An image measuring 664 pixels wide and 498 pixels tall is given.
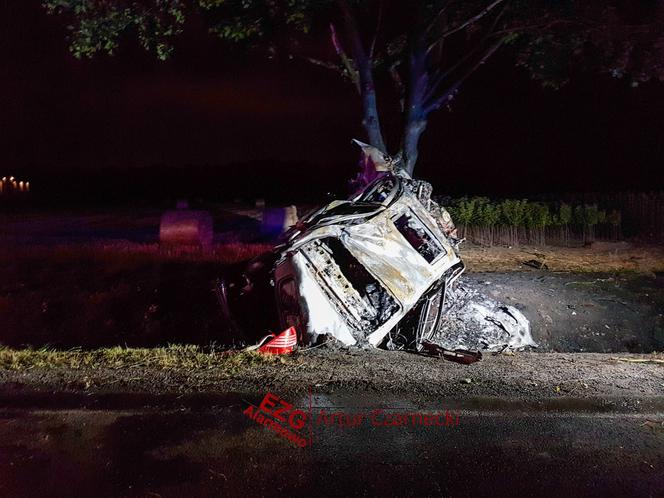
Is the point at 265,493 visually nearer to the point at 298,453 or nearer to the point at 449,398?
the point at 298,453

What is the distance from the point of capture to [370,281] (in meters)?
8.29

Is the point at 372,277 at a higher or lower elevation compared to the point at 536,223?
higher

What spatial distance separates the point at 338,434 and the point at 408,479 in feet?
2.34

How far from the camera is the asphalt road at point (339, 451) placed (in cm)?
348

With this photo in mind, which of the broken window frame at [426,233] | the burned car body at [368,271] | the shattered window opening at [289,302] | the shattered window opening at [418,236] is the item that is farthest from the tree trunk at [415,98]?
the shattered window opening at [289,302]

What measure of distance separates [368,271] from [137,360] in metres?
2.56

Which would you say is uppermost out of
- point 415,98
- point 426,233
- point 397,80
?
point 397,80

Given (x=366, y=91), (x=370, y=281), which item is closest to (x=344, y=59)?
(x=366, y=91)

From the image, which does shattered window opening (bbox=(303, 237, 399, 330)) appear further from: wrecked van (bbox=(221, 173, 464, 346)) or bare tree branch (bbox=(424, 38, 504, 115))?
bare tree branch (bbox=(424, 38, 504, 115))

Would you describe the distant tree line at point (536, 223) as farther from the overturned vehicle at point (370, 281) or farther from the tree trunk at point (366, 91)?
the overturned vehicle at point (370, 281)

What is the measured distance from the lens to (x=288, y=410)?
4445mm

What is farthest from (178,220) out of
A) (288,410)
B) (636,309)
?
(288,410)

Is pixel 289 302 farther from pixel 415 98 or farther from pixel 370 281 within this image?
pixel 415 98

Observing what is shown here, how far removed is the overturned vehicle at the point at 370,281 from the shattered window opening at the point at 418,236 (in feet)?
0.04
